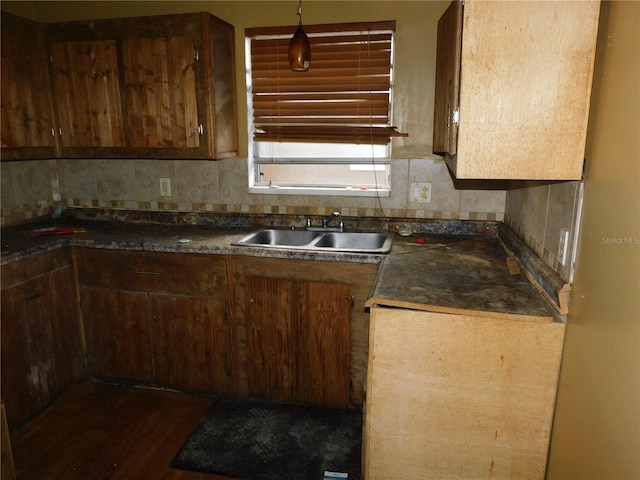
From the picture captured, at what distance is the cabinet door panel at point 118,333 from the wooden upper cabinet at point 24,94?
884mm

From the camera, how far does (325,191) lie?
2.78 m

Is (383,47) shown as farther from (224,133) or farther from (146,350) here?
(146,350)

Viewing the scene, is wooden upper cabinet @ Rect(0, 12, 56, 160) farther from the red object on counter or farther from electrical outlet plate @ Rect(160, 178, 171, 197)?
electrical outlet plate @ Rect(160, 178, 171, 197)

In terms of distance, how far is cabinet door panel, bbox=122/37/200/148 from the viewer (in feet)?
8.08

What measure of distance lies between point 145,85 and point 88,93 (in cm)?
37

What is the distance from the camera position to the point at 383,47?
2559 millimetres

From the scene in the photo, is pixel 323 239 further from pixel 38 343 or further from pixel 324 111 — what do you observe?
pixel 38 343

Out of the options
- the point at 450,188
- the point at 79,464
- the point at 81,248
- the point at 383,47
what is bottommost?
the point at 79,464

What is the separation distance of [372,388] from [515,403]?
46cm

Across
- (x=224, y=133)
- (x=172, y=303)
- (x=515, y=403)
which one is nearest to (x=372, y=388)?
(x=515, y=403)

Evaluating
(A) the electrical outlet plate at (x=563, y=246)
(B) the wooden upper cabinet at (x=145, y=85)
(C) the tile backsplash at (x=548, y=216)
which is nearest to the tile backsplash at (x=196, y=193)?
(B) the wooden upper cabinet at (x=145, y=85)

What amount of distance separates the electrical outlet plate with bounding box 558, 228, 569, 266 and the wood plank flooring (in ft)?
5.38

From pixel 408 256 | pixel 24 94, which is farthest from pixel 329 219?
pixel 24 94

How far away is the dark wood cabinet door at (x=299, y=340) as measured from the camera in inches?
89.8
